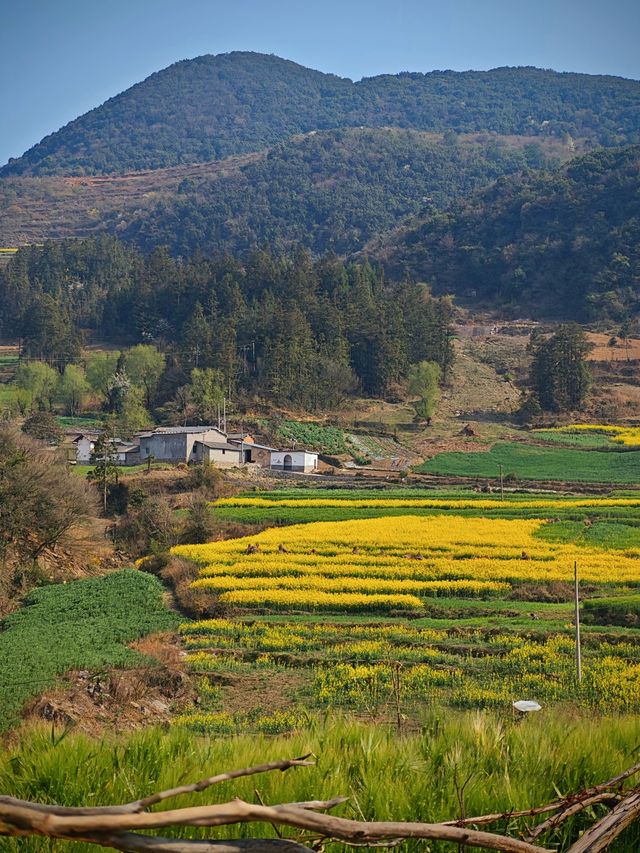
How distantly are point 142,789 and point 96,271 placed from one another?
130 m

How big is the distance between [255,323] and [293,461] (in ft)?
83.8

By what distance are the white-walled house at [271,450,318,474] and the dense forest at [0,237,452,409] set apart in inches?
584

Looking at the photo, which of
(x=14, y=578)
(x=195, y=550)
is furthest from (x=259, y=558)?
(x=14, y=578)

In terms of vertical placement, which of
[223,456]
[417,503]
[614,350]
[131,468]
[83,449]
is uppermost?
[614,350]

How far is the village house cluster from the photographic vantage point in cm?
6284

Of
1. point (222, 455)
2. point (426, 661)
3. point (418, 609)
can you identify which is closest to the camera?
point (426, 661)

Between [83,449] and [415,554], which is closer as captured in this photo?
[415,554]

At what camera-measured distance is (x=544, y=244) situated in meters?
134

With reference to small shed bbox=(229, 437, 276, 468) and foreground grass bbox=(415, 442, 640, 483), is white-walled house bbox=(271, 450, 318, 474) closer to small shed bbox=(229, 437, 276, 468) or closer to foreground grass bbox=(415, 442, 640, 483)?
small shed bbox=(229, 437, 276, 468)

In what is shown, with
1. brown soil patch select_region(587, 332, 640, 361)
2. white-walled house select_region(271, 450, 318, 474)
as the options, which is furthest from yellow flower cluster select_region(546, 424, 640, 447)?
white-walled house select_region(271, 450, 318, 474)

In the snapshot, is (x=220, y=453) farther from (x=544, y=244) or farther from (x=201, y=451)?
(x=544, y=244)

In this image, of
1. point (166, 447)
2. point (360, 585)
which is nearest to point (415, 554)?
point (360, 585)

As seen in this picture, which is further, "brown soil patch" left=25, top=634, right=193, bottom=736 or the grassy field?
the grassy field

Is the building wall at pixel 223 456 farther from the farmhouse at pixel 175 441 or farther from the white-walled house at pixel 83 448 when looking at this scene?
the white-walled house at pixel 83 448
